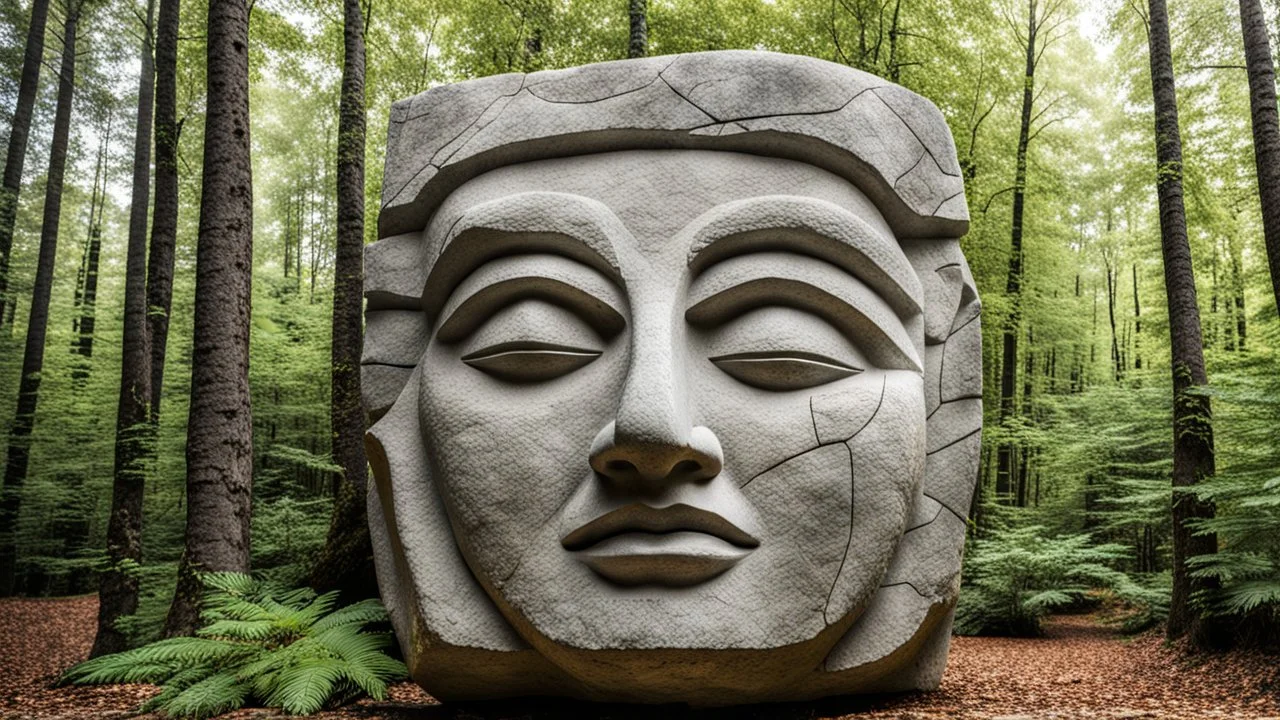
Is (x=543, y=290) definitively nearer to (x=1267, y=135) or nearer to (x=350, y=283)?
(x=350, y=283)

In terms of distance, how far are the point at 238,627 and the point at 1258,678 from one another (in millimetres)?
6755

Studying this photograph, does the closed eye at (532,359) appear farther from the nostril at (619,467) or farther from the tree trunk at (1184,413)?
the tree trunk at (1184,413)

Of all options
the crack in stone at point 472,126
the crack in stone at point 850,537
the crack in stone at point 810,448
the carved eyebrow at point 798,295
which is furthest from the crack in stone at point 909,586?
the crack in stone at point 472,126

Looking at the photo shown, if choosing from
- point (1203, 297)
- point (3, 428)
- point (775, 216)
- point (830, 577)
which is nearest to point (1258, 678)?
point (830, 577)

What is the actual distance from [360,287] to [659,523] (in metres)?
5.85

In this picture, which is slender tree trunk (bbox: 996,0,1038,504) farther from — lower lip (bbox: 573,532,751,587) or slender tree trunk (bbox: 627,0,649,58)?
lower lip (bbox: 573,532,751,587)

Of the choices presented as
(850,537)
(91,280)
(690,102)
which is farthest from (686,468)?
(91,280)

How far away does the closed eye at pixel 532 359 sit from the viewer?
3.21m

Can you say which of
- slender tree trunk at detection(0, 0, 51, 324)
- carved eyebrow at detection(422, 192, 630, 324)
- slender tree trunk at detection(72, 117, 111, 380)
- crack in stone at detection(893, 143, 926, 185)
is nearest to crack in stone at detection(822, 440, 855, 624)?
carved eyebrow at detection(422, 192, 630, 324)

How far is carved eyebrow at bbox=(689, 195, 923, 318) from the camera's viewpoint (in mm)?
3211

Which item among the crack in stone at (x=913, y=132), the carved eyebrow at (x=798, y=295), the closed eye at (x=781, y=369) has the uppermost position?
the crack in stone at (x=913, y=132)

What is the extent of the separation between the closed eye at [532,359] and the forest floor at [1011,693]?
1.49 m

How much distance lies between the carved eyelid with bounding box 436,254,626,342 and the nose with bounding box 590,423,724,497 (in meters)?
0.54

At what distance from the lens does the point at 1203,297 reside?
55.1 ft
